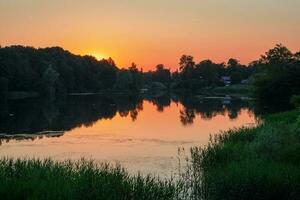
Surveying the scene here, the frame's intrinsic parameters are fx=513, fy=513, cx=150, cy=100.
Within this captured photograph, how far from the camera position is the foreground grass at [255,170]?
1514cm

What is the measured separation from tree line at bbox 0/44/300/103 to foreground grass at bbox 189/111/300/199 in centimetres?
5658

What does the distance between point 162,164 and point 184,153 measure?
454cm

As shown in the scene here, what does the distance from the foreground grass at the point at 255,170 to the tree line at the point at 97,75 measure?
186 feet

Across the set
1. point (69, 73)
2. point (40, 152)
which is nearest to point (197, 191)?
point (40, 152)

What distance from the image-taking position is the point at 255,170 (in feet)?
53.1

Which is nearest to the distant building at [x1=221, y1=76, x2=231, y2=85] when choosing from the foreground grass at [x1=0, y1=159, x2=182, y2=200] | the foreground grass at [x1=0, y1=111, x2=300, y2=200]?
the foreground grass at [x1=0, y1=111, x2=300, y2=200]

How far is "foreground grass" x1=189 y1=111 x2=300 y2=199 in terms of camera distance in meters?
15.1

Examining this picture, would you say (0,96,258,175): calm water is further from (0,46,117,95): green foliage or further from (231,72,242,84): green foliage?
(231,72,242,84): green foliage

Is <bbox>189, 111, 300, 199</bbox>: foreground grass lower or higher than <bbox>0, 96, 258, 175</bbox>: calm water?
higher

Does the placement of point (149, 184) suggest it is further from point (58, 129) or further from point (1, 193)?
point (58, 129)

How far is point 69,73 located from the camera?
499ft

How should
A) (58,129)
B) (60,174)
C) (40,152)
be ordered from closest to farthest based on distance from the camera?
(60,174)
(40,152)
(58,129)

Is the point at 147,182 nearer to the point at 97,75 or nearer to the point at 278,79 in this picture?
the point at 278,79

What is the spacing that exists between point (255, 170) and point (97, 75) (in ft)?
552
